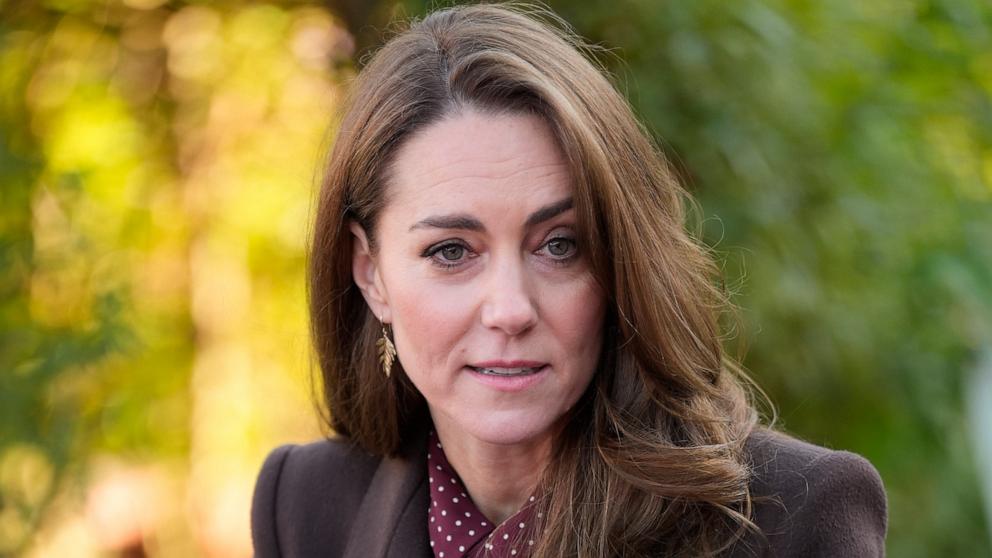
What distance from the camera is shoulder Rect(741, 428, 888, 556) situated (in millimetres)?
2227

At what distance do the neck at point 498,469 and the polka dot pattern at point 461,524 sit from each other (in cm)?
3

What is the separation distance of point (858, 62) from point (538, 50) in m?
1.95

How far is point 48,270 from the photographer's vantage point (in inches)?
146

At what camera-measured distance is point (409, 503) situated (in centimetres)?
272

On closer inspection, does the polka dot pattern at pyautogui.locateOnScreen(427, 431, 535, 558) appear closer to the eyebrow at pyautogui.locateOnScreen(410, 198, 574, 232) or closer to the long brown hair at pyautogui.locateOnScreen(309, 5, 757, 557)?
the long brown hair at pyautogui.locateOnScreen(309, 5, 757, 557)

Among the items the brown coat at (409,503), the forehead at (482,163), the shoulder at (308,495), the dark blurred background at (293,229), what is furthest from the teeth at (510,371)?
the dark blurred background at (293,229)

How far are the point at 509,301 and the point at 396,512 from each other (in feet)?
2.32

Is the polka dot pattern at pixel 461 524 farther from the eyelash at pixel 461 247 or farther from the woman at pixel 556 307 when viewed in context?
the eyelash at pixel 461 247

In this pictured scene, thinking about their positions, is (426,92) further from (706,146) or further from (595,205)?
(706,146)

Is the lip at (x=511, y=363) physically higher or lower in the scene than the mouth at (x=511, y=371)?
higher

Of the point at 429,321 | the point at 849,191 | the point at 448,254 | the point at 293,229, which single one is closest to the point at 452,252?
the point at 448,254

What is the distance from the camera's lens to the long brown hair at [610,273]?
7.46ft

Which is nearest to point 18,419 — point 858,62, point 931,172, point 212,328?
point 212,328

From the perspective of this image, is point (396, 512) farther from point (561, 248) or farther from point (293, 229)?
point (293, 229)
